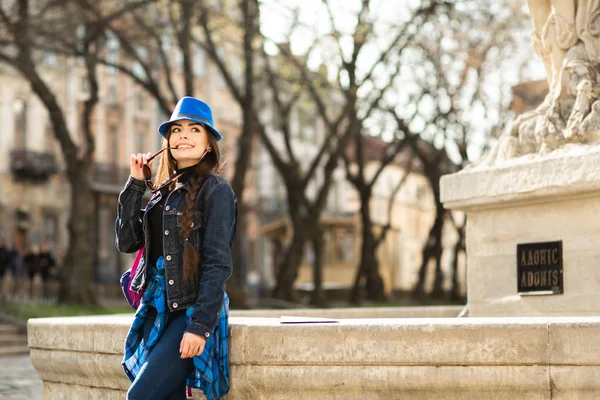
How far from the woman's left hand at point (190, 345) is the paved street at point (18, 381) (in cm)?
576

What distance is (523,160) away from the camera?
27.7 ft

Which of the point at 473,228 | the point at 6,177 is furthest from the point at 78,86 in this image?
the point at 473,228

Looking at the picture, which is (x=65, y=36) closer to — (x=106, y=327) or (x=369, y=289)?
(x=369, y=289)

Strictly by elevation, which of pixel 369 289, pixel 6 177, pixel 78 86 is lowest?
pixel 369 289

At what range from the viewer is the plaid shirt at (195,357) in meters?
5.48

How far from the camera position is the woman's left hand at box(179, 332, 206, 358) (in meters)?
5.27

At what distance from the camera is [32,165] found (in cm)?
4681

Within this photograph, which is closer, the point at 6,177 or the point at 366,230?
the point at 366,230

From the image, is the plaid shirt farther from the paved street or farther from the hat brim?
the paved street

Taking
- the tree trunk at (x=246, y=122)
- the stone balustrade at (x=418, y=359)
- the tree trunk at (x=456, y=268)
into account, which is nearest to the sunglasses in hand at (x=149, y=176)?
the stone balustrade at (x=418, y=359)

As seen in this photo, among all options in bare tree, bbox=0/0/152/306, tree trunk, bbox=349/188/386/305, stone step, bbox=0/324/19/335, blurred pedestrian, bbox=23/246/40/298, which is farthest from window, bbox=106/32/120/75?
tree trunk, bbox=349/188/386/305

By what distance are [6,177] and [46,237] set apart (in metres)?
3.27

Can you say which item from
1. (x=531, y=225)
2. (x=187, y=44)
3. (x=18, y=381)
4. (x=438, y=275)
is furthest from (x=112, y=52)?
(x=531, y=225)

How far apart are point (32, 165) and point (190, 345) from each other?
42.8 m
